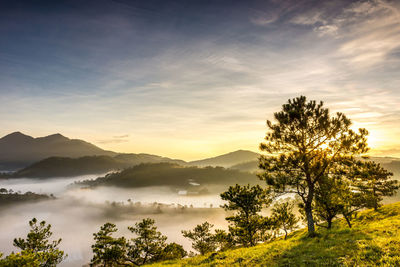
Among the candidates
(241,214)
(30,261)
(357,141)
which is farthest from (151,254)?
(357,141)

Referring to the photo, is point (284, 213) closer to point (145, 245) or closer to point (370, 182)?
point (370, 182)

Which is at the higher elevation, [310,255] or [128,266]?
[310,255]

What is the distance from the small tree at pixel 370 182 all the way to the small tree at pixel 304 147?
Result: 6.04 ft

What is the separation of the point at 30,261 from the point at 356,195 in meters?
54.5

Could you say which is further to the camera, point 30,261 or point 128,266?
point 128,266

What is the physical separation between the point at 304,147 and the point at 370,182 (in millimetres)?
35110

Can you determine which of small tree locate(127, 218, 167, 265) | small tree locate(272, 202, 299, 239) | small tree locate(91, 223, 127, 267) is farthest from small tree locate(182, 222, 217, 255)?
small tree locate(272, 202, 299, 239)

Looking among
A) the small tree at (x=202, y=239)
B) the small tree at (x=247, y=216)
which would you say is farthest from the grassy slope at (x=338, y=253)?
the small tree at (x=202, y=239)

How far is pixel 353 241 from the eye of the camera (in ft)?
56.3

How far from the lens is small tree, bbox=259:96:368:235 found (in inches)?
978

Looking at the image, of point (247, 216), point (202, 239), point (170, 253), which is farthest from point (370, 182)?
point (170, 253)

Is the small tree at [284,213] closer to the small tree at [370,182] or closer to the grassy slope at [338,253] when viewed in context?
the small tree at [370,182]

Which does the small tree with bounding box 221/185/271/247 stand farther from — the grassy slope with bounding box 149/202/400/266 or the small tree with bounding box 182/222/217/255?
the grassy slope with bounding box 149/202/400/266

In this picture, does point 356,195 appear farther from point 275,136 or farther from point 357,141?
point 275,136
